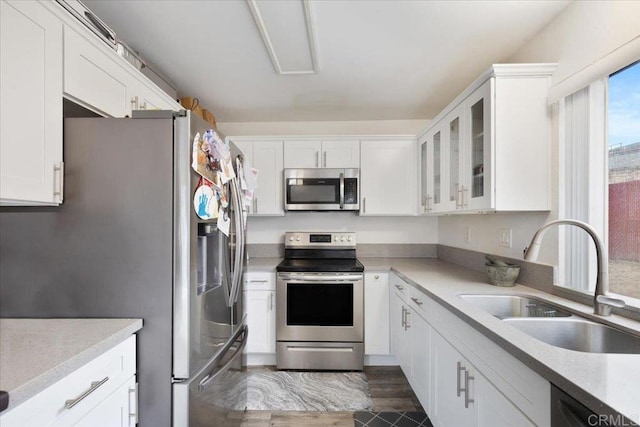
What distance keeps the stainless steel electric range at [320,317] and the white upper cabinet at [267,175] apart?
681 millimetres

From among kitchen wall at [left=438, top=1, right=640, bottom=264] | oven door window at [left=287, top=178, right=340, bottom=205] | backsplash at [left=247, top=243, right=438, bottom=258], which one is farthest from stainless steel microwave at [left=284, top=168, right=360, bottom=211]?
kitchen wall at [left=438, top=1, right=640, bottom=264]

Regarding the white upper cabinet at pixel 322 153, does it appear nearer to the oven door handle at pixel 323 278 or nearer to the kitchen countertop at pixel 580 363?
the oven door handle at pixel 323 278

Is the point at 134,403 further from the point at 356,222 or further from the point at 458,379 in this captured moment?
the point at 356,222

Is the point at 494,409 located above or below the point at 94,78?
below

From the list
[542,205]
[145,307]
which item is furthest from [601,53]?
[145,307]

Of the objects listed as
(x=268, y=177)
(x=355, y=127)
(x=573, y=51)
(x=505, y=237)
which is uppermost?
(x=355, y=127)

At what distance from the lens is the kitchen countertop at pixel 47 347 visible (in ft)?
2.29

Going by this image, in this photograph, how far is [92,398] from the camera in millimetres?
879

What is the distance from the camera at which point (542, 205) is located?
1513mm

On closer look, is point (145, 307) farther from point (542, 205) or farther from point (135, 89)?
point (542, 205)

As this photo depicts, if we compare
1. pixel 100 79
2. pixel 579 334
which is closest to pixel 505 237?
pixel 579 334

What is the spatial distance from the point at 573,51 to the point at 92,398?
2.48m

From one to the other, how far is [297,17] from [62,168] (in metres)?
1.31

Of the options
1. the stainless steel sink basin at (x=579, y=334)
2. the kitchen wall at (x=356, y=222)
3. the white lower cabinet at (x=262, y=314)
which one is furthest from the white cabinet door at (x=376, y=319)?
the stainless steel sink basin at (x=579, y=334)
